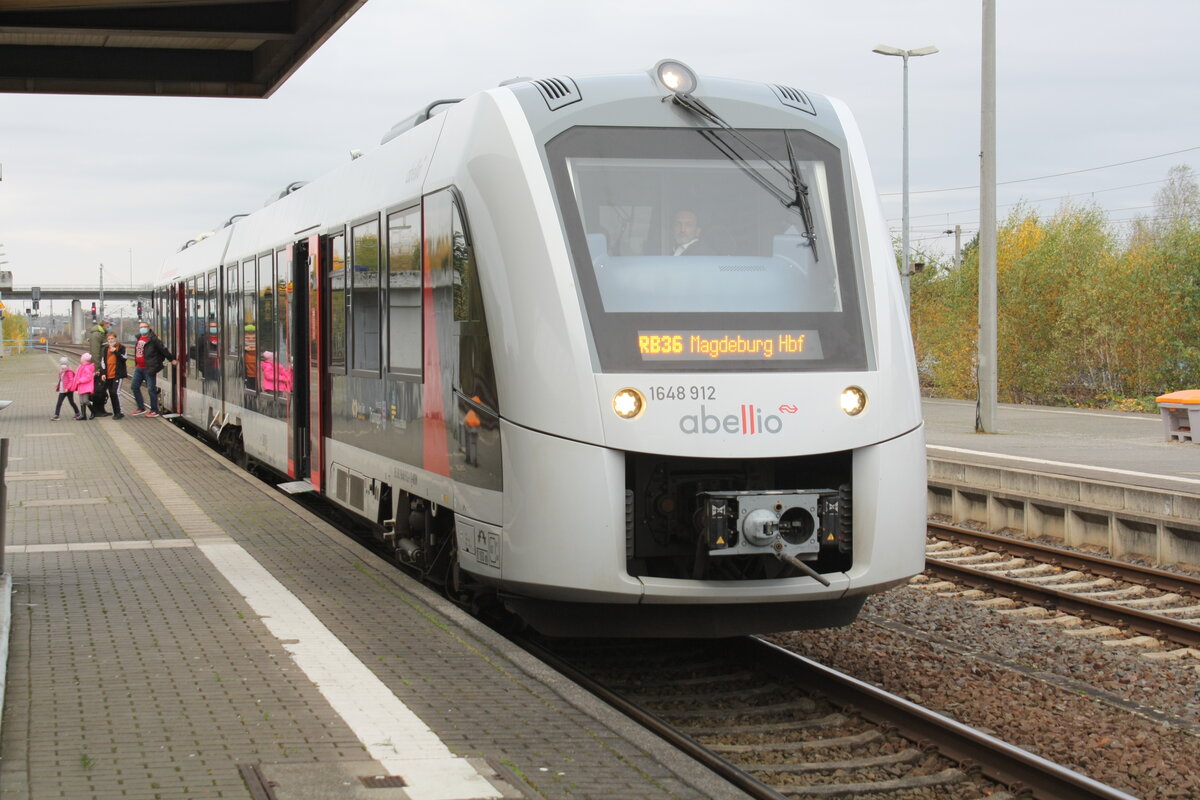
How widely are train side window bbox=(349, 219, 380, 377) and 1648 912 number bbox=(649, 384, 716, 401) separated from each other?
327 cm

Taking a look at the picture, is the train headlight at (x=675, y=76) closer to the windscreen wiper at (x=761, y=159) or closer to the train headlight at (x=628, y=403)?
the windscreen wiper at (x=761, y=159)

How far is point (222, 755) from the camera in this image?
512 centimetres

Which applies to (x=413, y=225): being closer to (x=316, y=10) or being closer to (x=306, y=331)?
(x=316, y=10)

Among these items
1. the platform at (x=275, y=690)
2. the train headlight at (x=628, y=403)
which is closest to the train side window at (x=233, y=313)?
the platform at (x=275, y=690)

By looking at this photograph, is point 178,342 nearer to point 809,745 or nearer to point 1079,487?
point 1079,487

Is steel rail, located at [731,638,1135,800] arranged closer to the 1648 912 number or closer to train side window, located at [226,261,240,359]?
the 1648 912 number

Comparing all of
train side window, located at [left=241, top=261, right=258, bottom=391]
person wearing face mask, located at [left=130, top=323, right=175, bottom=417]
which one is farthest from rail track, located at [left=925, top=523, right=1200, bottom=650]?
person wearing face mask, located at [left=130, top=323, right=175, bottom=417]

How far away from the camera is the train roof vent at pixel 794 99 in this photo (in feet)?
24.8

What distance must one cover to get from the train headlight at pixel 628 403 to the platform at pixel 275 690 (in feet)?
4.11

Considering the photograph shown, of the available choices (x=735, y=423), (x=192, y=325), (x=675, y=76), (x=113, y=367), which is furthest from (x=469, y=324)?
(x=113, y=367)

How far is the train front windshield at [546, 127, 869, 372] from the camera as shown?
682 cm

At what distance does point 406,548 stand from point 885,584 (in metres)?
3.29

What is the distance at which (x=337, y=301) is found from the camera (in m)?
10.6

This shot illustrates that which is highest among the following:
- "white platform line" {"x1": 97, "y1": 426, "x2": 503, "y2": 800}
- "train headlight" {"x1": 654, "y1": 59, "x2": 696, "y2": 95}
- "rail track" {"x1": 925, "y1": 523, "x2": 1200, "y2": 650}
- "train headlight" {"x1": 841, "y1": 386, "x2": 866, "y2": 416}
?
"train headlight" {"x1": 654, "y1": 59, "x2": 696, "y2": 95}
